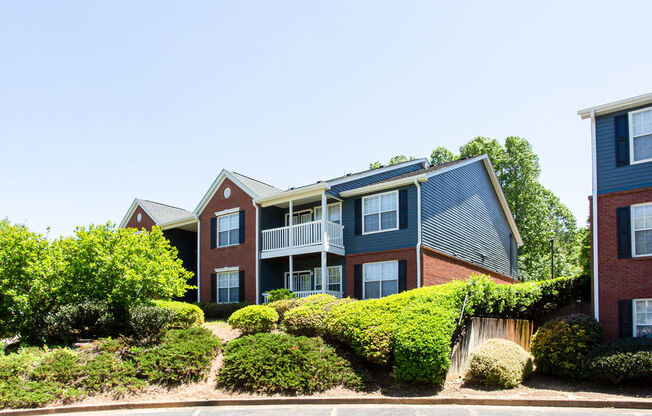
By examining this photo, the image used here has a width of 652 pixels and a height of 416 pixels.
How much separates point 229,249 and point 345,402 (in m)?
14.5

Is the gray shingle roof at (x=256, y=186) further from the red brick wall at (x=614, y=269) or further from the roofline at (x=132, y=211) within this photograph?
the red brick wall at (x=614, y=269)

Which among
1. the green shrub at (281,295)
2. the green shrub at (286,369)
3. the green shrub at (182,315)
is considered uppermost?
the green shrub at (281,295)

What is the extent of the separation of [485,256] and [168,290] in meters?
15.2

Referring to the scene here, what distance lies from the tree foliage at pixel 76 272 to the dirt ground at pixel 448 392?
15.5 ft

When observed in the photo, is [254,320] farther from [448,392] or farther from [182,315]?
[448,392]

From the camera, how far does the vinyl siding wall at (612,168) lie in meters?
15.2

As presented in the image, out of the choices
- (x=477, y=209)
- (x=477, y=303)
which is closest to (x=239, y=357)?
(x=477, y=303)

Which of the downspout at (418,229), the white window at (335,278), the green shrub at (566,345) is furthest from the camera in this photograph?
the white window at (335,278)

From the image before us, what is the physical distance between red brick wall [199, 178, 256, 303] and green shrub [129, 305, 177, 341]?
26.5 ft

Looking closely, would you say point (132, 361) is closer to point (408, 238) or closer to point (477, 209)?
point (408, 238)

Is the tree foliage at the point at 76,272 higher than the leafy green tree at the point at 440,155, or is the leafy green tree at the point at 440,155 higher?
the leafy green tree at the point at 440,155

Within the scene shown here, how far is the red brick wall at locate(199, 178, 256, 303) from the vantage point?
24.9 meters

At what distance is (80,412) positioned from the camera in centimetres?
1234

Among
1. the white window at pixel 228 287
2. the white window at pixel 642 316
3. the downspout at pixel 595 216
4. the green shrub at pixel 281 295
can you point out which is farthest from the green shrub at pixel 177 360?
the white window at pixel 642 316
